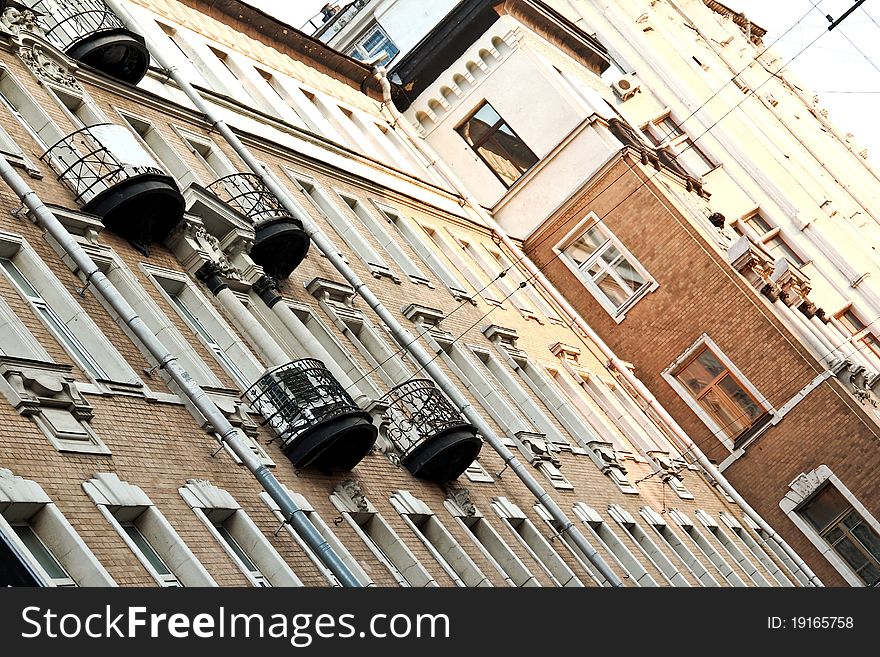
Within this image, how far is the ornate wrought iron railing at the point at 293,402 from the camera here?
19531mm

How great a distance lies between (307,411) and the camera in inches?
773

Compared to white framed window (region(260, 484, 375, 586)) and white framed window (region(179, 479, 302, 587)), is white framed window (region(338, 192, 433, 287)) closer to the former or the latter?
white framed window (region(260, 484, 375, 586))

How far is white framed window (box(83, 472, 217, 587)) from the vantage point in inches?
615

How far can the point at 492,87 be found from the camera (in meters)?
40.1

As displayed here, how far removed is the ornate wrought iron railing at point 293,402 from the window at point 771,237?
3305 centimetres

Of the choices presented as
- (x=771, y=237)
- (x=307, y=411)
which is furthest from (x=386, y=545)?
(x=771, y=237)

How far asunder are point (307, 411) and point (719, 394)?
19.7m

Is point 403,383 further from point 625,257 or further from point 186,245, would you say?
point 625,257

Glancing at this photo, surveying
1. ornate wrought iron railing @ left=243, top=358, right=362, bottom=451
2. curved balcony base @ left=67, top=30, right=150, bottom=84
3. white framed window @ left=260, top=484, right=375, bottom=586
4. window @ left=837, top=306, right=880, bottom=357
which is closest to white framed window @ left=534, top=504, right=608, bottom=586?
ornate wrought iron railing @ left=243, top=358, right=362, bottom=451

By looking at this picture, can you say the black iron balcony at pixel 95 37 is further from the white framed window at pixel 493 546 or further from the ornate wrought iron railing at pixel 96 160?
the white framed window at pixel 493 546

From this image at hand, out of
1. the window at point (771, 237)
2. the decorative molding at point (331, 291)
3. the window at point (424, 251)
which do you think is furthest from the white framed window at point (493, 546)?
the window at point (771, 237)

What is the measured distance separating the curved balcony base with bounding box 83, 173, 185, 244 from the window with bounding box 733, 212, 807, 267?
33.1 m
